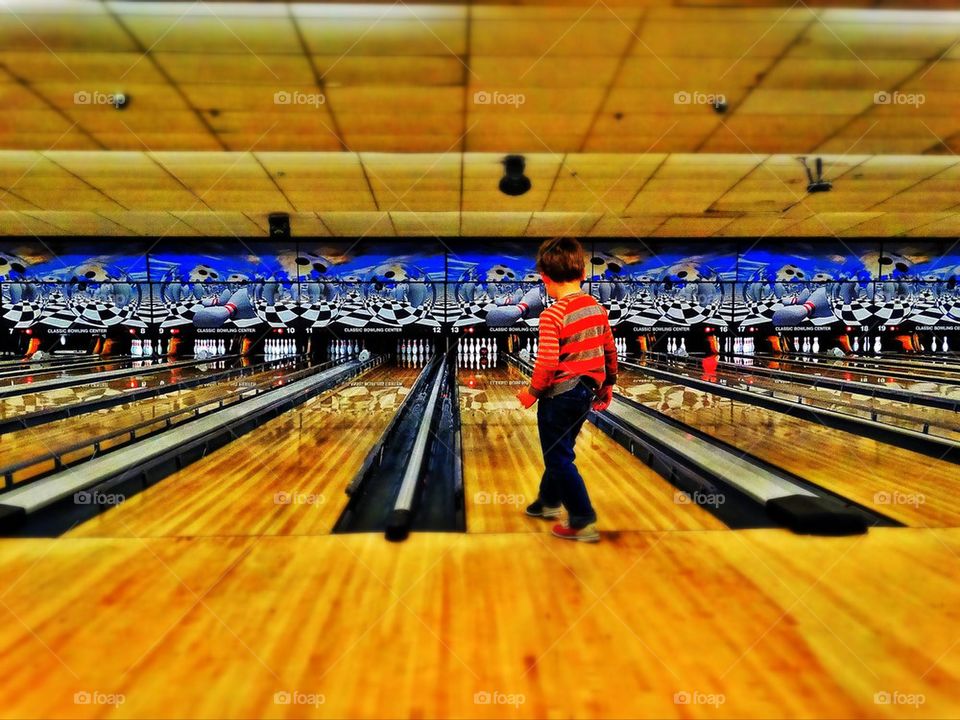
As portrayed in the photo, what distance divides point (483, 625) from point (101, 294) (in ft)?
31.3

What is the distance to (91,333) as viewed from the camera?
8.88 m

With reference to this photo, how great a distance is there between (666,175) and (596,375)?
4.32 m

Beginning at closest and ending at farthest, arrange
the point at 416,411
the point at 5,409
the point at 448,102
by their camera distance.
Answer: the point at 448,102 < the point at 5,409 < the point at 416,411

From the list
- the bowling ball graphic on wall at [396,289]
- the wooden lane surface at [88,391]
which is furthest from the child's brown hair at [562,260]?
the bowling ball graphic on wall at [396,289]

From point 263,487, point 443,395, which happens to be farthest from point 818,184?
point 263,487

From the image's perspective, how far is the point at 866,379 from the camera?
5.80m

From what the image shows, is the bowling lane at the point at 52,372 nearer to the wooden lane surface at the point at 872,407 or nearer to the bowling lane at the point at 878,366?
the wooden lane surface at the point at 872,407

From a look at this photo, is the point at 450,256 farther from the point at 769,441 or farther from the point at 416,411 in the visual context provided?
the point at 769,441

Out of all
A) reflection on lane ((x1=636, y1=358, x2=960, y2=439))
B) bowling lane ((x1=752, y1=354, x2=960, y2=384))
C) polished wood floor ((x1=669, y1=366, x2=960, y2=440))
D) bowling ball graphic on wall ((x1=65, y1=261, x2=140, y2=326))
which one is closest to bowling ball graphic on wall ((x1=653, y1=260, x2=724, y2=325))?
bowling lane ((x1=752, y1=354, x2=960, y2=384))

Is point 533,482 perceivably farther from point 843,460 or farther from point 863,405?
point 863,405

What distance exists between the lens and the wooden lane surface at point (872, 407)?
11.1ft

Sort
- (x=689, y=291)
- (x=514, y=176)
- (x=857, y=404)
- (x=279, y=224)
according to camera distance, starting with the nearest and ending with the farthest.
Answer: (x=857, y=404)
(x=514, y=176)
(x=279, y=224)
(x=689, y=291)

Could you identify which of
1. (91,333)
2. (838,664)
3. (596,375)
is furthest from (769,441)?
(91,333)

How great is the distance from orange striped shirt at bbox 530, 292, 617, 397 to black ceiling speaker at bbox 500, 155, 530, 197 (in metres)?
3.46
